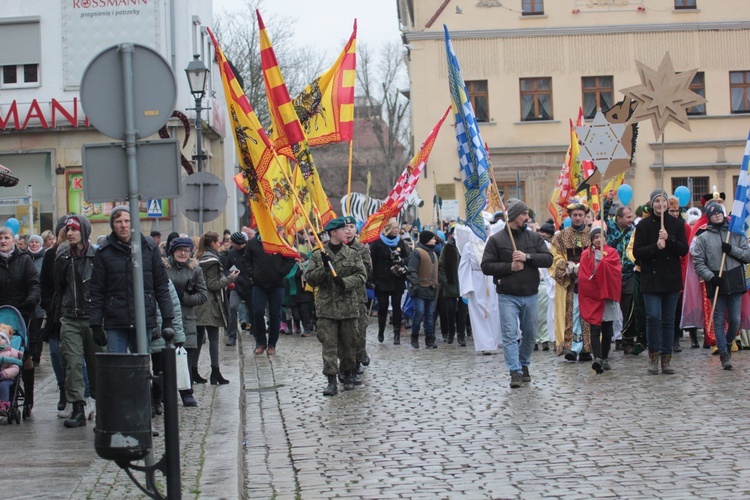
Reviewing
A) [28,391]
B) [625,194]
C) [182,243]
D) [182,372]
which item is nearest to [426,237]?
[625,194]

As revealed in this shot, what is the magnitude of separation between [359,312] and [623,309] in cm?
453

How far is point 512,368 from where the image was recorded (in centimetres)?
1237

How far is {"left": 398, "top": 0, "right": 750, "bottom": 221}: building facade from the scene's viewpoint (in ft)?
147

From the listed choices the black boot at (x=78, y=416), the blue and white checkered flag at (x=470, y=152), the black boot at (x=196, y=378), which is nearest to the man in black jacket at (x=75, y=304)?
the black boot at (x=78, y=416)

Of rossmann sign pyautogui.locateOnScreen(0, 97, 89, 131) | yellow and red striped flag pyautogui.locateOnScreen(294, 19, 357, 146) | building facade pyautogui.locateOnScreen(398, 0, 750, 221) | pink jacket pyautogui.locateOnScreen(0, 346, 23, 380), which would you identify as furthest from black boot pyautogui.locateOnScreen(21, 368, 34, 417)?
building facade pyautogui.locateOnScreen(398, 0, 750, 221)

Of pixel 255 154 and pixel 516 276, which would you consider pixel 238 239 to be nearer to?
pixel 255 154

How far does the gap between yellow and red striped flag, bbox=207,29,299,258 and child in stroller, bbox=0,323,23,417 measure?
4.05 meters

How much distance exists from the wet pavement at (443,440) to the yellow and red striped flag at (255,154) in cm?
167

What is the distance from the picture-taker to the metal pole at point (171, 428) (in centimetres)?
651

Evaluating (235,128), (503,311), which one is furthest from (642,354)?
(235,128)

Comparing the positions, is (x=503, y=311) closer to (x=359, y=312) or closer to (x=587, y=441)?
(x=359, y=312)

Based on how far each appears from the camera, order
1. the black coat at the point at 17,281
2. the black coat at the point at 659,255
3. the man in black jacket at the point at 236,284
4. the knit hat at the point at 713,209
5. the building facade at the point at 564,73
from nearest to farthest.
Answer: the black coat at the point at 17,281 → the black coat at the point at 659,255 → the knit hat at the point at 713,209 → the man in black jacket at the point at 236,284 → the building facade at the point at 564,73

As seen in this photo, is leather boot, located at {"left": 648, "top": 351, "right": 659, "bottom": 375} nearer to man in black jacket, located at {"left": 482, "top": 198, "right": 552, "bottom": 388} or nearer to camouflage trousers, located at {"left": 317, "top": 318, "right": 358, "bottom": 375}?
man in black jacket, located at {"left": 482, "top": 198, "right": 552, "bottom": 388}

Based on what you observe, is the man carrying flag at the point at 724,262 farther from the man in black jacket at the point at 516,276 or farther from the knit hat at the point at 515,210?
the knit hat at the point at 515,210
